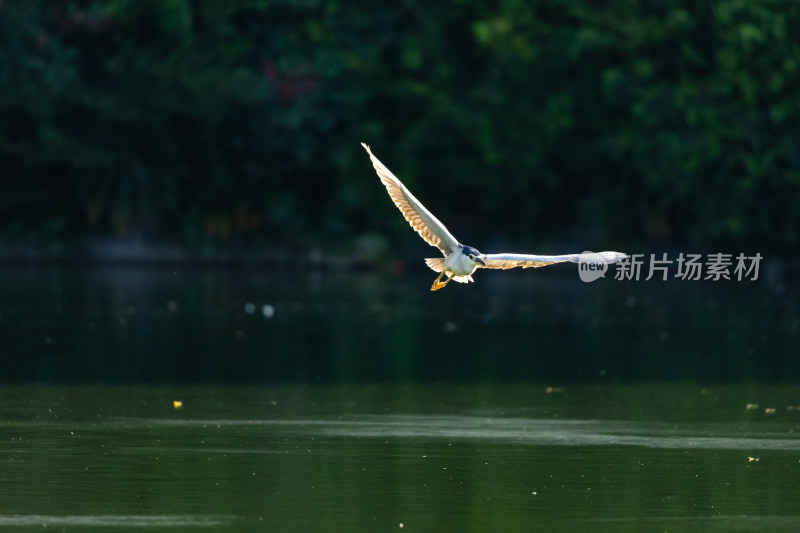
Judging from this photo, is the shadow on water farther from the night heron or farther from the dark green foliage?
the dark green foliage

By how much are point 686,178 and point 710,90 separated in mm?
2251

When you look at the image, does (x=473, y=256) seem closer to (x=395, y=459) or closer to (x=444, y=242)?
(x=444, y=242)

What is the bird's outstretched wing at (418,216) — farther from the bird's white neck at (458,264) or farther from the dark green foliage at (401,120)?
the dark green foliage at (401,120)

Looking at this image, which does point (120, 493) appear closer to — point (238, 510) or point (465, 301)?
point (238, 510)

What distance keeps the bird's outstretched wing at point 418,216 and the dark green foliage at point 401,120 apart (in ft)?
92.6

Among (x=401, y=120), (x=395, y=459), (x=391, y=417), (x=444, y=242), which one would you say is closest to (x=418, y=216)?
(x=444, y=242)

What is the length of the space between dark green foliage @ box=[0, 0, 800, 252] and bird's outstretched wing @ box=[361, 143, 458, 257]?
92.6 feet

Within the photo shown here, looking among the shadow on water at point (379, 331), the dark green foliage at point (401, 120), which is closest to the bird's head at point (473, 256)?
the shadow on water at point (379, 331)

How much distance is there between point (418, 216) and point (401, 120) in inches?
1246

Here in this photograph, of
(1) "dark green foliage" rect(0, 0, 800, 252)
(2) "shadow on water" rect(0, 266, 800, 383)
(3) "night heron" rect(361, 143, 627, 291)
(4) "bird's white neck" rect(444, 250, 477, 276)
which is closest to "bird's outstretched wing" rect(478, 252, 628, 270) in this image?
(3) "night heron" rect(361, 143, 627, 291)

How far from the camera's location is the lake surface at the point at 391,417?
9.72m

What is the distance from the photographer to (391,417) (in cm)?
1380

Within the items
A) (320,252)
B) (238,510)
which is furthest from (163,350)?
(320,252)

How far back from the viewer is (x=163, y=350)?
1897cm
